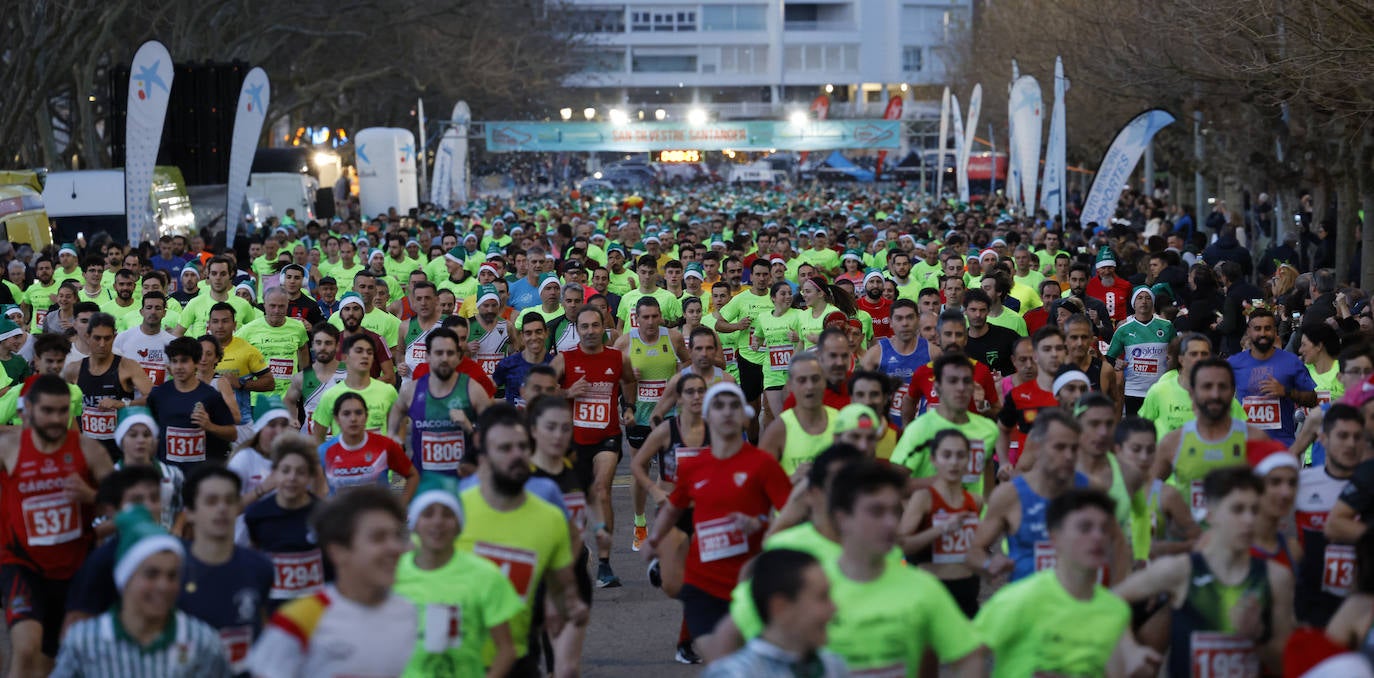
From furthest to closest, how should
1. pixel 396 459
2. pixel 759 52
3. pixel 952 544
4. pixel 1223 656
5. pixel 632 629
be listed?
pixel 759 52
pixel 632 629
pixel 396 459
pixel 952 544
pixel 1223 656

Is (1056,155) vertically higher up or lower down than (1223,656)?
higher up

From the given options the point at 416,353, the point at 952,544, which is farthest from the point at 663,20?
the point at 952,544

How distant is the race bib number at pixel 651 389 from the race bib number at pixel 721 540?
534cm

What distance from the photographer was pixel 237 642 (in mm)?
6316

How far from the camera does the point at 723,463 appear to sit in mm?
7973

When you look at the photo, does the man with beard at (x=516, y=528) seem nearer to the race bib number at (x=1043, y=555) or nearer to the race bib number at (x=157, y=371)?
the race bib number at (x=1043, y=555)

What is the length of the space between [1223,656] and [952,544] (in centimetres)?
178

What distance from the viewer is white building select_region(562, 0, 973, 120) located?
119 meters

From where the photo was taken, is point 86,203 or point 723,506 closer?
point 723,506

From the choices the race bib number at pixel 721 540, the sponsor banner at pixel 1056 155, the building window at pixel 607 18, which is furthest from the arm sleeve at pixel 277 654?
the building window at pixel 607 18

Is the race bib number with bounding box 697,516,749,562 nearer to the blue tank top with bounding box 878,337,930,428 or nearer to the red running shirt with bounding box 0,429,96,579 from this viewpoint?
the red running shirt with bounding box 0,429,96,579

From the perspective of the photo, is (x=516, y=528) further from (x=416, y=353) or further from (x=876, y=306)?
(x=876, y=306)

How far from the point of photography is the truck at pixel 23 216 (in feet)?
86.7

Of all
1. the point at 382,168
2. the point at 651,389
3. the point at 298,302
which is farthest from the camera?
the point at 382,168
